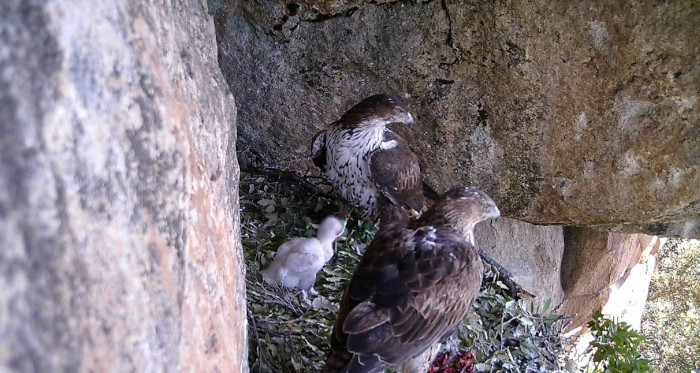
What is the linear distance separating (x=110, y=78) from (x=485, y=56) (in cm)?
260

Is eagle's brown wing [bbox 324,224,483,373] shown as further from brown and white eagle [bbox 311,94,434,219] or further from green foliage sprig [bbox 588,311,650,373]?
green foliage sprig [bbox 588,311,650,373]

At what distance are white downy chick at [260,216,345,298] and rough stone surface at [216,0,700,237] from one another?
108 cm

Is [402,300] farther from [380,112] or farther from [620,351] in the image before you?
[620,351]

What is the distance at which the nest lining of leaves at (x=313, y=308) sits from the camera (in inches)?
122

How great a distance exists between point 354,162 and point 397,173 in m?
0.32

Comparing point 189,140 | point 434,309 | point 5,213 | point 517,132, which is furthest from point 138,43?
point 517,132

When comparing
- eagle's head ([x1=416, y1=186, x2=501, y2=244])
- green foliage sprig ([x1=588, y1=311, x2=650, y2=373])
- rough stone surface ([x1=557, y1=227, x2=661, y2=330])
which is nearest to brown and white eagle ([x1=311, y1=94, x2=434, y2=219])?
eagle's head ([x1=416, y1=186, x2=501, y2=244])

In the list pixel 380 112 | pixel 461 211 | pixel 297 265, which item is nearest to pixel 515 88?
pixel 380 112

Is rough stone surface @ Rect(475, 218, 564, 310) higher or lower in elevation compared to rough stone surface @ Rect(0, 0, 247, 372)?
lower

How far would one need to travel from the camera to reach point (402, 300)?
253 cm

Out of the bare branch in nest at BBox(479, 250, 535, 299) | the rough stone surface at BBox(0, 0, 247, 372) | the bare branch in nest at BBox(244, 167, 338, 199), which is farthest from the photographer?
the bare branch in nest at BBox(244, 167, 338, 199)

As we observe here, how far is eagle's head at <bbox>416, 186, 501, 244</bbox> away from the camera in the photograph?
10.1ft

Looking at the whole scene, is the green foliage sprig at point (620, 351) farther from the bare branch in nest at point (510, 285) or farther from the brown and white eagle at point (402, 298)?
the brown and white eagle at point (402, 298)

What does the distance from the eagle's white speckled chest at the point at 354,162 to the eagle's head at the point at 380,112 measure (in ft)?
0.20
